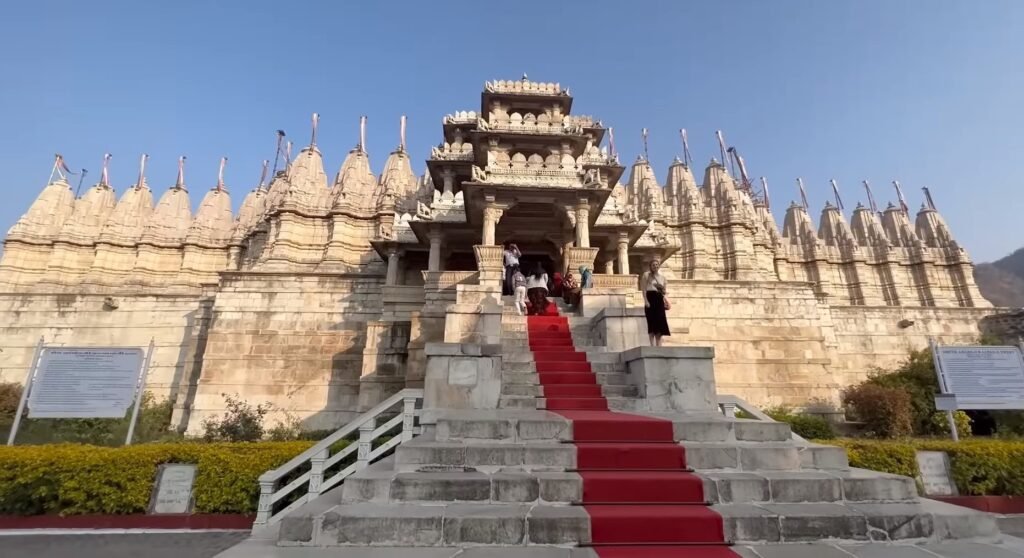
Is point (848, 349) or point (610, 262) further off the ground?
point (610, 262)

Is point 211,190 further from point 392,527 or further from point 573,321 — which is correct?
point 392,527

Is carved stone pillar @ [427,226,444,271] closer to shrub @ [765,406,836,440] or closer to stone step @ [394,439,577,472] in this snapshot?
shrub @ [765,406,836,440]

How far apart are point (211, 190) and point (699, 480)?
4743cm

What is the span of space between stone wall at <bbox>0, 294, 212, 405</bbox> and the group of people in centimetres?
1540

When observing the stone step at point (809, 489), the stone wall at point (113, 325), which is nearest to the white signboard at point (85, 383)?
the stone step at point (809, 489)

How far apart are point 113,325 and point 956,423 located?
34016 mm

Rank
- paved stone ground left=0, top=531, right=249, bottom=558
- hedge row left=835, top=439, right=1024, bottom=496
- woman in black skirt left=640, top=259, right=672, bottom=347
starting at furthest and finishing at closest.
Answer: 1. woman in black skirt left=640, top=259, right=672, bottom=347
2. hedge row left=835, top=439, right=1024, bottom=496
3. paved stone ground left=0, top=531, right=249, bottom=558

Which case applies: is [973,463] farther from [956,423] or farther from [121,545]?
[121,545]

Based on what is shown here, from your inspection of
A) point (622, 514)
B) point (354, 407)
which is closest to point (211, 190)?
point (354, 407)

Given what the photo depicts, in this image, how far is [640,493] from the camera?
13.6 ft

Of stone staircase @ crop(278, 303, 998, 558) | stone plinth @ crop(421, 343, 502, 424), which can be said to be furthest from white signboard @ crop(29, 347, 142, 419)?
stone staircase @ crop(278, 303, 998, 558)

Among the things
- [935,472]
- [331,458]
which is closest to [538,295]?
[331,458]

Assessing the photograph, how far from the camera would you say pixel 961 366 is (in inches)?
389

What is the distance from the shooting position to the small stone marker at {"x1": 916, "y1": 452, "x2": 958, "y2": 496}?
7.73 meters
